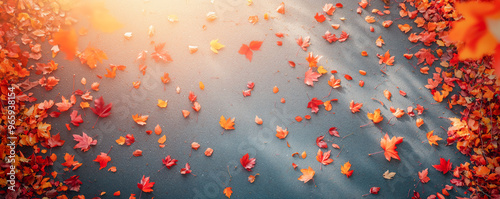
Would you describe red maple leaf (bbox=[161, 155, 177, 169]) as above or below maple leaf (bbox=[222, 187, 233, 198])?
above

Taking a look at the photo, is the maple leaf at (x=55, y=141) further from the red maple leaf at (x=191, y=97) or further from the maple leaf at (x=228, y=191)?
the maple leaf at (x=228, y=191)

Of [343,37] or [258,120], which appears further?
[343,37]

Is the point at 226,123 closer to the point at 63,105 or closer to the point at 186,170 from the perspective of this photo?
the point at 186,170

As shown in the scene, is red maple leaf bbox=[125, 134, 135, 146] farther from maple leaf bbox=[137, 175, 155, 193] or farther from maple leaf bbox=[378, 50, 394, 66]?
maple leaf bbox=[378, 50, 394, 66]

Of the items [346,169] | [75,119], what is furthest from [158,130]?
[346,169]

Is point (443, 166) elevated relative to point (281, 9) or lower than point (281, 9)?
lower

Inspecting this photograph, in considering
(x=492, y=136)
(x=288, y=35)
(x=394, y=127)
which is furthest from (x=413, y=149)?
(x=288, y=35)

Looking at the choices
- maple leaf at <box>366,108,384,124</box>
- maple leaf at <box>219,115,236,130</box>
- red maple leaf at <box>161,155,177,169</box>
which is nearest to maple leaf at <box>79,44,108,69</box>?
red maple leaf at <box>161,155,177,169</box>

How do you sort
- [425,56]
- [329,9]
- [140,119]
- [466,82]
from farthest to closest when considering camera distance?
[329,9] < [425,56] < [466,82] < [140,119]
